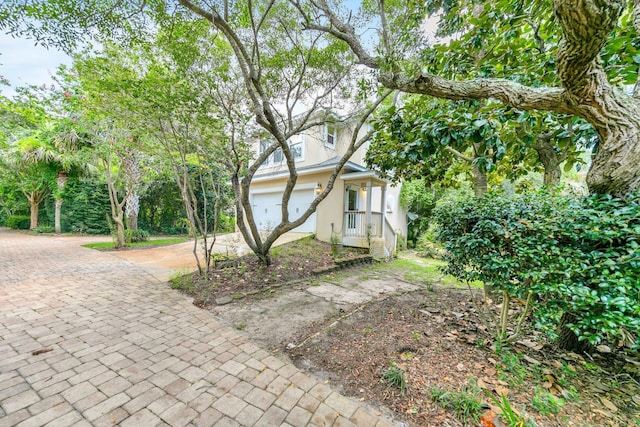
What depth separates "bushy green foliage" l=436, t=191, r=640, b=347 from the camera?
5.95 feet

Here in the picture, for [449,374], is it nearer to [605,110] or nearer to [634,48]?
[605,110]

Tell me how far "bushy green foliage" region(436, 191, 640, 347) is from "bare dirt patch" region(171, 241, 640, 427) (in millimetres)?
501

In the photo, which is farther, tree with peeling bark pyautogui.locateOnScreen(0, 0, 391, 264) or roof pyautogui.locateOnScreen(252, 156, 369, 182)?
roof pyautogui.locateOnScreen(252, 156, 369, 182)

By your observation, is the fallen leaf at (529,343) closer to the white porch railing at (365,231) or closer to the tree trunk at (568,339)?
the tree trunk at (568,339)

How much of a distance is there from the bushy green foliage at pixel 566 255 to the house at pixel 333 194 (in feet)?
19.4

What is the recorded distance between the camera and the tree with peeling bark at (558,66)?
177cm

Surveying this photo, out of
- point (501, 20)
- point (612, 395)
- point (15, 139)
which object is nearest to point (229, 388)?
point (612, 395)

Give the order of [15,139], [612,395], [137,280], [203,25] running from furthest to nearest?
1. [15,139]
2. [137,280]
3. [203,25]
4. [612,395]

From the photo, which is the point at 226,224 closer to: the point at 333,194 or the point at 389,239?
the point at 333,194

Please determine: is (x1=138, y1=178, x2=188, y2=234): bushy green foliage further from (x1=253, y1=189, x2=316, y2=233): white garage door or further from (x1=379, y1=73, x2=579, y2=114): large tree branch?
(x1=379, y1=73, x2=579, y2=114): large tree branch

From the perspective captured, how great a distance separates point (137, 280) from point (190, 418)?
4.84 metres

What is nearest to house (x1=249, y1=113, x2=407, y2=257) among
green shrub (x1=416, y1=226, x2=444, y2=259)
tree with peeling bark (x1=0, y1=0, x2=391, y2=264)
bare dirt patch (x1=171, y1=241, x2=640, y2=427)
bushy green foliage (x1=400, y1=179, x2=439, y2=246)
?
bushy green foliage (x1=400, y1=179, x2=439, y2=246)

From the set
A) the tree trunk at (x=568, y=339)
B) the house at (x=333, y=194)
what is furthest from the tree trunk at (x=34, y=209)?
the tree trunk at (x=568, y=339)

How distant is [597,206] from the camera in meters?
2.12
